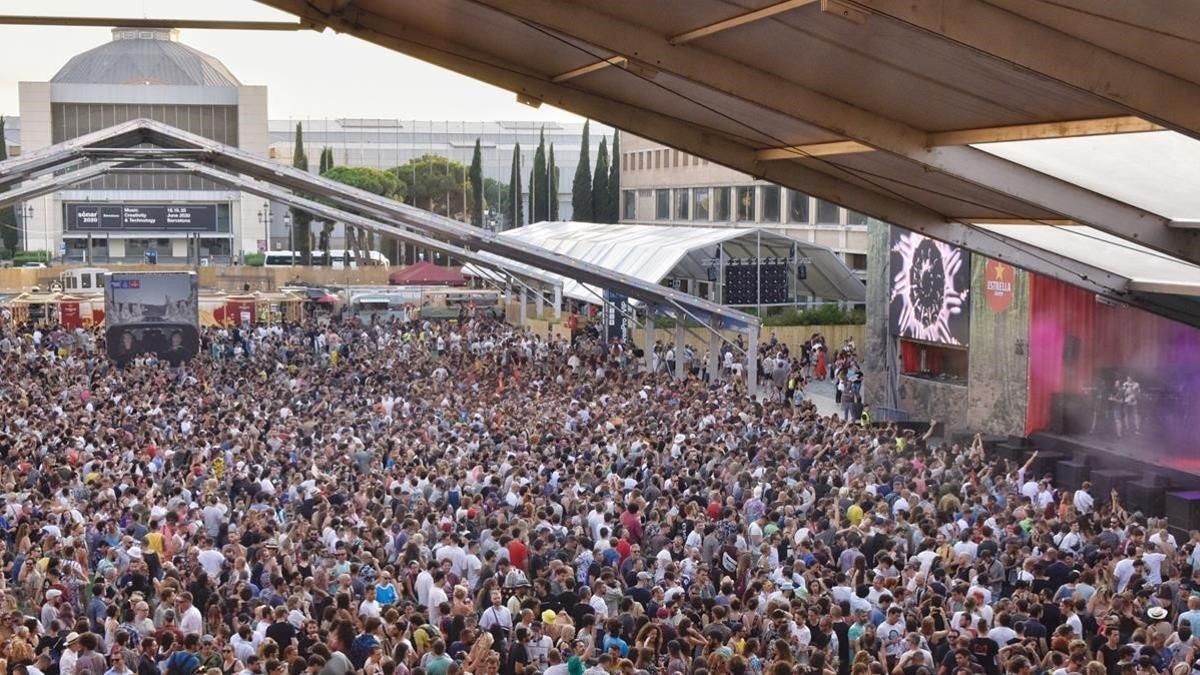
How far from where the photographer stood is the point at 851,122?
11.1 meters

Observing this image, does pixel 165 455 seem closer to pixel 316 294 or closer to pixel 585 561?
pixel 585 561

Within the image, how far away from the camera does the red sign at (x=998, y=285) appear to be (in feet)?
76.4

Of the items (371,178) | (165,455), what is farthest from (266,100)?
(165,455)

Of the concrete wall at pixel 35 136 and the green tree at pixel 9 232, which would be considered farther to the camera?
the green tree at pixel 9 232

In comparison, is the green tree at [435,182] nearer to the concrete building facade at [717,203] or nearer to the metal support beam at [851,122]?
the concrete building facade at [717,203]

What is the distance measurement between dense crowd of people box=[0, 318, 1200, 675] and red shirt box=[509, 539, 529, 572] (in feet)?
0.07

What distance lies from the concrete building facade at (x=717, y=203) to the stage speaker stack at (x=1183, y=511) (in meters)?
26.7

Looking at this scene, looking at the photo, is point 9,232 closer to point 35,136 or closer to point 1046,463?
point 35,136

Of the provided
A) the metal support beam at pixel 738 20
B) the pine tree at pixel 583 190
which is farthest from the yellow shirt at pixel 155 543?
the pine tree at pixel 583 190

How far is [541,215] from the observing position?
86.0 meters

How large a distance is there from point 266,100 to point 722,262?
48.9m

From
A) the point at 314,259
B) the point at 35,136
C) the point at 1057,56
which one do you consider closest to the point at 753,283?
the point at 1057,56

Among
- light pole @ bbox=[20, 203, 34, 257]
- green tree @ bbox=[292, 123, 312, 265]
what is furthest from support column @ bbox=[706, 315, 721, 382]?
light pole @ bbox=[20, 203, 34, 257]

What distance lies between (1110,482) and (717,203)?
3941cm
